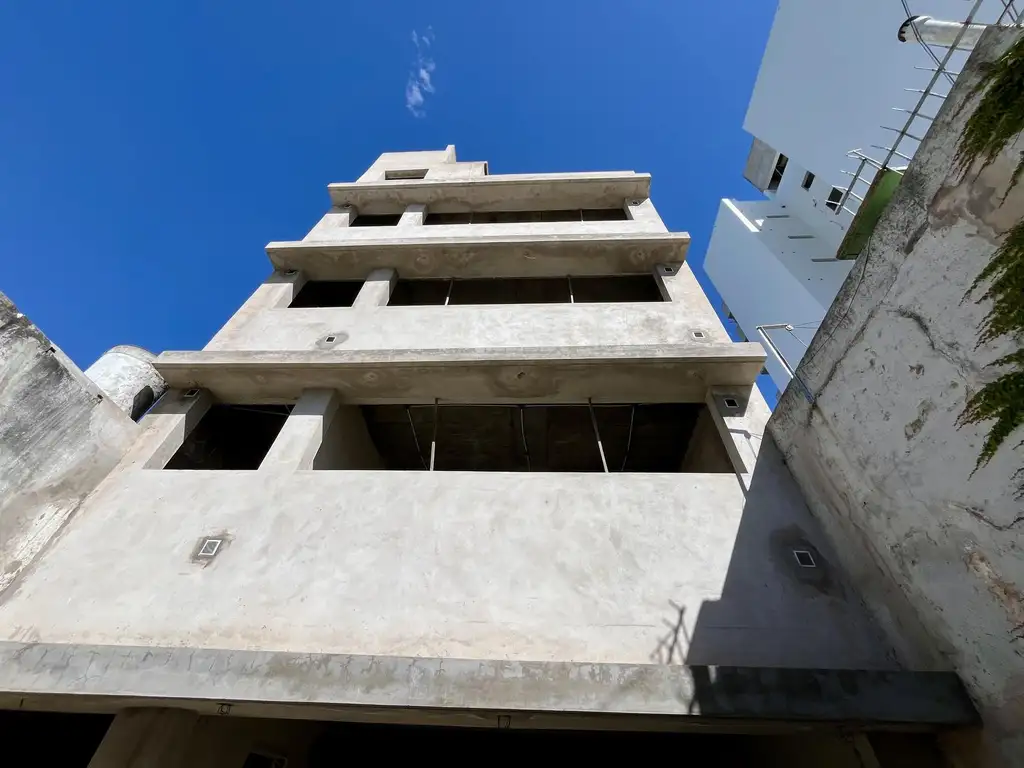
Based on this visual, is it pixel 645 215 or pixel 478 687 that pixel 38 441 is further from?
pixel 645 215

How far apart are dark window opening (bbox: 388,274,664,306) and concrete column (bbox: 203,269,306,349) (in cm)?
194

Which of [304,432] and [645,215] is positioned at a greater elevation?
[645,215]

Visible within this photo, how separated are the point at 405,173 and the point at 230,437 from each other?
11.0 m

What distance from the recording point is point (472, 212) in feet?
40.7

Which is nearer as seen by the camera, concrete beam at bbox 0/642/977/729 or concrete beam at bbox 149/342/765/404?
concrete beam at bbox 0/642/977/729

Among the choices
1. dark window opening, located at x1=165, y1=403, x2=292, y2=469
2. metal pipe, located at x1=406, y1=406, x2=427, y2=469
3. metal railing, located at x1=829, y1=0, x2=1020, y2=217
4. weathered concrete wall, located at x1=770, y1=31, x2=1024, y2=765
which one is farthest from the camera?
metal pipe, located at x1=406, y1=406, x2=427, y2=469

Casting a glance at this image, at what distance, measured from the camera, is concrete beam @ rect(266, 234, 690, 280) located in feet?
29.6

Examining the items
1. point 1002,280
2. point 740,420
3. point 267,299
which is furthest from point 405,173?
point 1002,280

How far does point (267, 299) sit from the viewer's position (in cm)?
848

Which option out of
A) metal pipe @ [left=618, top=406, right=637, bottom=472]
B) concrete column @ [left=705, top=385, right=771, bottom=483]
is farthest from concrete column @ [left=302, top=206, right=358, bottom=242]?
concrete column @ [left=705, top=385, right=771, bottom=483]

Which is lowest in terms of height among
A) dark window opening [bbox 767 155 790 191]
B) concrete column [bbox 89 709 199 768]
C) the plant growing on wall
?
concrete column [bbox 89 709 199 768]

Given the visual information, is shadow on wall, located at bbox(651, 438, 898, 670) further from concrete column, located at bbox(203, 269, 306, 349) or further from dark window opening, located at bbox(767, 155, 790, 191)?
dark window opening, located at bbox(767, 155, 790, 191)

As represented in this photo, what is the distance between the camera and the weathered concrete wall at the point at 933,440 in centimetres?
281

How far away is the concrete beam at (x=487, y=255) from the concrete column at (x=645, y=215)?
1.42m
